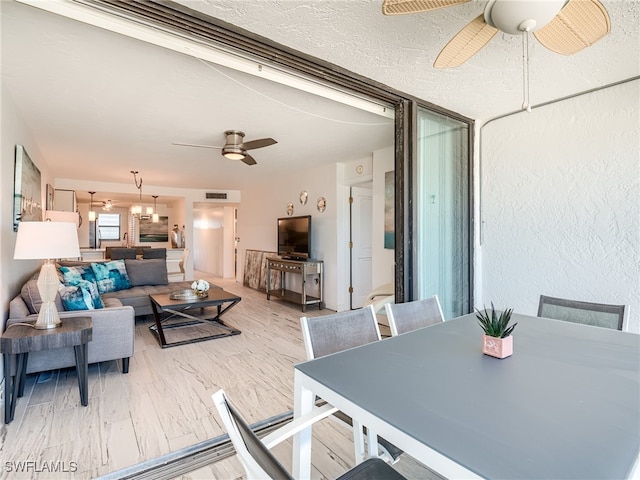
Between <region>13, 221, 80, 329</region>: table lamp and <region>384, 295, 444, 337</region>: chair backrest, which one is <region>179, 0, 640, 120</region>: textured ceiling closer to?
<region>384, 295, 444, 337</region>: chair backrest

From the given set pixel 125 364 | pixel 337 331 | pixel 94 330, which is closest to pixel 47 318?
pixel 94 330

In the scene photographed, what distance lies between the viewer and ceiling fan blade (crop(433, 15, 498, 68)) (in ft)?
4.90

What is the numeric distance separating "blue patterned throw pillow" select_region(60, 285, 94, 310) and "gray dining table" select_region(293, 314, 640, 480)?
2639mm

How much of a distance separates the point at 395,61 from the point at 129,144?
3528 mm

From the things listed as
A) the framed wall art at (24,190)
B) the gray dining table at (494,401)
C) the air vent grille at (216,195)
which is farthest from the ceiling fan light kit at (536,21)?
the air vent grille at (216,195)

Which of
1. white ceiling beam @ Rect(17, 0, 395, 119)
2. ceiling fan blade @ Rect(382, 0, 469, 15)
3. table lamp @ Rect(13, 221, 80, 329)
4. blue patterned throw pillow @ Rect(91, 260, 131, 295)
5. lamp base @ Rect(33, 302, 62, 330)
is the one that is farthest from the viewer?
blue patterned throw pillow @ Rect(91, 260, 131, 295)

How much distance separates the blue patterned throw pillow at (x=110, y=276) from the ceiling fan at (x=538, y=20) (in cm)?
487

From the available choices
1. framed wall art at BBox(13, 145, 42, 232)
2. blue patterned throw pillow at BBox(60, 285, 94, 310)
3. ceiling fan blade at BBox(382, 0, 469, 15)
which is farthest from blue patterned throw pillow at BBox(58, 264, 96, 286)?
ceiling fan blade at BBox(382, 0, 469, 15)

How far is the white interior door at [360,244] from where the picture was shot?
5.45 meters

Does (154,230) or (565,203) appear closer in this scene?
(565,203)

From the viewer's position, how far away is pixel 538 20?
136 cm

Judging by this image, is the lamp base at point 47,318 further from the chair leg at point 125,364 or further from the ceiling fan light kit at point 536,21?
the ceiling fan light kit at point 536,21

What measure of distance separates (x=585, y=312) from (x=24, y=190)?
470 cm

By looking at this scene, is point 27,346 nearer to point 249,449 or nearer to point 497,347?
point 249,449
